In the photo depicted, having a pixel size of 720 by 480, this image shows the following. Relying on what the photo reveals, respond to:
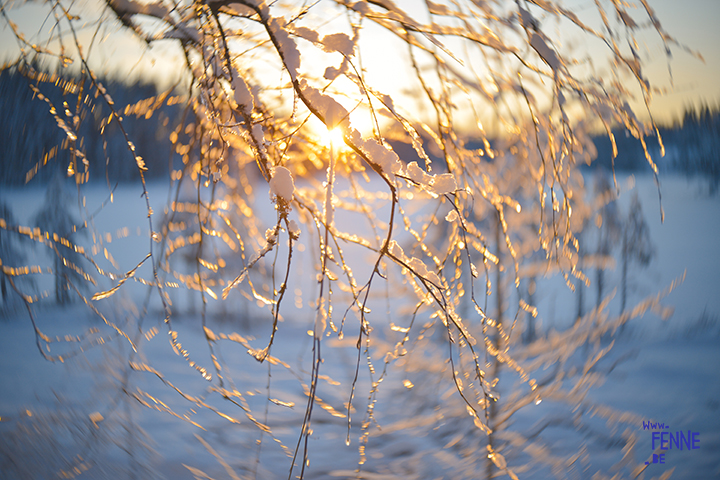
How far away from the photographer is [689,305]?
1289 centimetres

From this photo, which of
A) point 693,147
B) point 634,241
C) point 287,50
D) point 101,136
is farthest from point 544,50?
point 693,147

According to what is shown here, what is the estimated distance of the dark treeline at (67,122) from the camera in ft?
4.42

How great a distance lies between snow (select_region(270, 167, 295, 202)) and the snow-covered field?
0.63m

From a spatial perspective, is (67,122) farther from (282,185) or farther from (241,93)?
(282,185)

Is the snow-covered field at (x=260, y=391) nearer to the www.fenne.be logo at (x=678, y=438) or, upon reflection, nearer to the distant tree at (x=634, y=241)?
the www.fenne.be logo at (x=678, y=438)

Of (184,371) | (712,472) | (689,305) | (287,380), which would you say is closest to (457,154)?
(712,472)

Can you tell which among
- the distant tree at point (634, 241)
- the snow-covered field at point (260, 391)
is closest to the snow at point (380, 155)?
the snow-covered field at point (260, 391)

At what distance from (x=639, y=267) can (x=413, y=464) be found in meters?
8.56

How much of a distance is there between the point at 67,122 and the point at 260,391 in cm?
521

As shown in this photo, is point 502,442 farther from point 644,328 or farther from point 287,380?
point 644,328

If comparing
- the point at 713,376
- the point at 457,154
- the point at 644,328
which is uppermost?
the point at 644,328

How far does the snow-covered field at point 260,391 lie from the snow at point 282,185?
2.06 feet

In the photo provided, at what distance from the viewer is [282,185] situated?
2.93 feet

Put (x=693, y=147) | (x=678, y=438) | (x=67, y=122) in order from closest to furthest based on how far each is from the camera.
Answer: (x=67, y=122)
(x=678, y=438)
(x=693, y=147)
